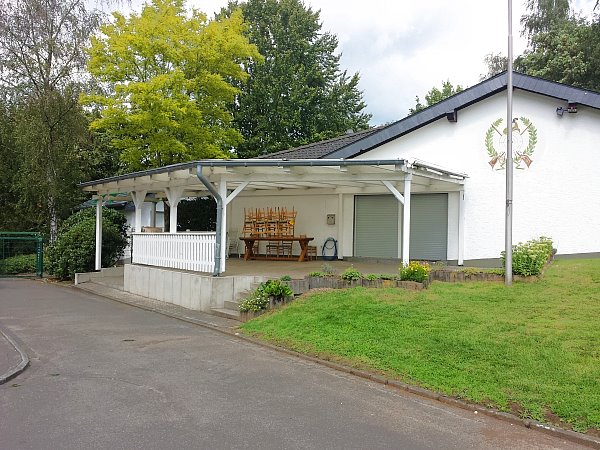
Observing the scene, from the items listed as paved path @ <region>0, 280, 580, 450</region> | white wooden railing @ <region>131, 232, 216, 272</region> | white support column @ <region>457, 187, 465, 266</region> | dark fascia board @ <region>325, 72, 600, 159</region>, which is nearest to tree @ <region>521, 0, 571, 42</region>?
dark fascia board @ <region>325, 72, 600, 159</region>

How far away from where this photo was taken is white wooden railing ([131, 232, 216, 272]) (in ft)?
42.2

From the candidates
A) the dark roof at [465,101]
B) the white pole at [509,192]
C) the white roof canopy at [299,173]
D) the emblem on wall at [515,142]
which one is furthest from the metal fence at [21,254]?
the white pole at [509,192]

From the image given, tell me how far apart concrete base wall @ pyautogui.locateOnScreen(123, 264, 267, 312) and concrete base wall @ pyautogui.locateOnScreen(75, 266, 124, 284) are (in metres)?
4.33

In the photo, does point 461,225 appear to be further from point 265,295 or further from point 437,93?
point 437,93

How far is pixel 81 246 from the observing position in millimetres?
19859

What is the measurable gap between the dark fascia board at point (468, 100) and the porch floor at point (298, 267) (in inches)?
129

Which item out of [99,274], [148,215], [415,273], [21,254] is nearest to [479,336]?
[415,273]

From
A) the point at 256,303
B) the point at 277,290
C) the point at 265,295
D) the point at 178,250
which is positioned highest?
the point at 178,250

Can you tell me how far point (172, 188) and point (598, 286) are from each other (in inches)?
406

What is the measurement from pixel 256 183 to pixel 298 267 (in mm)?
2591

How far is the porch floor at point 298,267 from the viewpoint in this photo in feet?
43.8

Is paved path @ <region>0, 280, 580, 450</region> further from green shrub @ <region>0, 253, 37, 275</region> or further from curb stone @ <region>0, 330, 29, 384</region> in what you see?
green shrub @ <region>0, 253, 37, 275</region>

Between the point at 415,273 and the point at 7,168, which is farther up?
the point at 7,168

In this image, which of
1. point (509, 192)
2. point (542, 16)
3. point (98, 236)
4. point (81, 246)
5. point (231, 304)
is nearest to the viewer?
point (509, 192)
